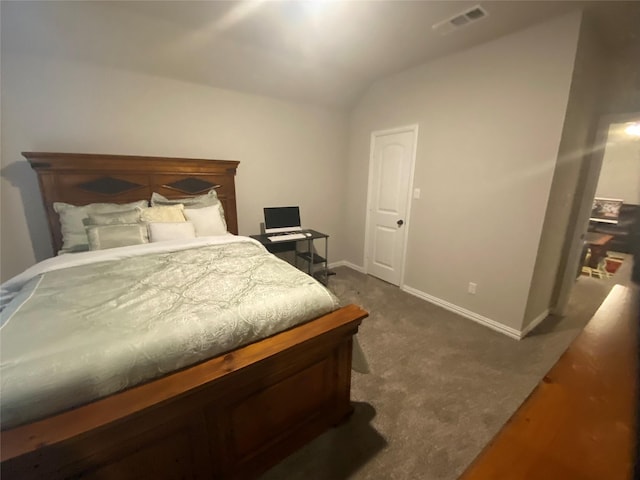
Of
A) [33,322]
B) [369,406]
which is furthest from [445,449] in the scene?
[33,322]

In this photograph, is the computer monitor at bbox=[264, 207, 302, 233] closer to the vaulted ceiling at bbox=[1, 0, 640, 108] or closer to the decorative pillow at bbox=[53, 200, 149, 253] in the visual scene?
the vaulted ceiling at bbox=[1, 0, 640, 108]

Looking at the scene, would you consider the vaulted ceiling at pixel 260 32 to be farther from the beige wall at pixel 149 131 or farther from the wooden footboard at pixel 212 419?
the wooden footboard at pixel 212 419

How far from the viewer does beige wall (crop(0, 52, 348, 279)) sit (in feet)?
6.98

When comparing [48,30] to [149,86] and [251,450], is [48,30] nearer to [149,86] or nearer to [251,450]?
[149,86]

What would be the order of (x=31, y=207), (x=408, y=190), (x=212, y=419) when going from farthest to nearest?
(x=408, y=190), (x=31, y=207), (x=212, y=419)

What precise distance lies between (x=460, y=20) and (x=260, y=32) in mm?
1638

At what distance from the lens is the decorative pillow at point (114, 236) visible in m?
2.01

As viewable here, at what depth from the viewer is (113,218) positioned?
7.07 feet

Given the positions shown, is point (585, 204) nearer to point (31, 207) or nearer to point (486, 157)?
point (486, 157)

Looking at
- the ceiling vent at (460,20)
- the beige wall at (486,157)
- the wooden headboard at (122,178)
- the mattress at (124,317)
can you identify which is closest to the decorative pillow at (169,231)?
the mattress at (124,317)

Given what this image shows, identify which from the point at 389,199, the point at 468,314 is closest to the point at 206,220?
the point at 389,199

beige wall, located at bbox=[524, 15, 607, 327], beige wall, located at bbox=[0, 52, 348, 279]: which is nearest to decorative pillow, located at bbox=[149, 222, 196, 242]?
beige wall, located at bbox=[0, 52, 348, 279]

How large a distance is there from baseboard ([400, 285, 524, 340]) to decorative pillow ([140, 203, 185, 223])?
2654mm

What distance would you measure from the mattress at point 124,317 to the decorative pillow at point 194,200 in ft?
2.54
